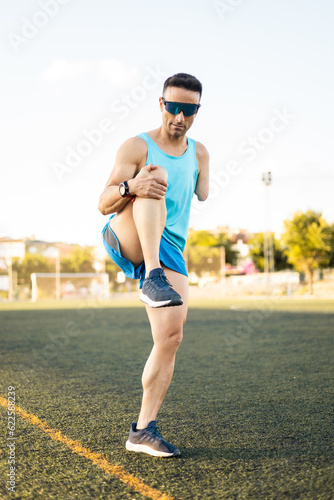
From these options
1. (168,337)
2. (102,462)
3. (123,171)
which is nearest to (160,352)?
(168,337)

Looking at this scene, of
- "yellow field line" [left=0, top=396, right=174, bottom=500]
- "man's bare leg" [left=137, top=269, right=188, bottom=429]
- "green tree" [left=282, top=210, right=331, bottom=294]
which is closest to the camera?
"yellow field line" [left=0, top=396, right=174, bottom=500]

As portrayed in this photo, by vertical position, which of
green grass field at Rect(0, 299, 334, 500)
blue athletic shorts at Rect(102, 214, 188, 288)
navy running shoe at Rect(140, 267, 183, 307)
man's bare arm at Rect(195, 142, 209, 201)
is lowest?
green grass field at Rect(0, 299, 334, 500)

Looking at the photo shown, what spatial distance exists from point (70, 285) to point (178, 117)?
30648 mm

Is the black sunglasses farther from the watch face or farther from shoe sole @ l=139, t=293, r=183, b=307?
shoe sole @ l=139, t=293, r=183, b=307

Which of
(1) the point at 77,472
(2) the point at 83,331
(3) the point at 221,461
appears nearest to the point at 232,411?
(3) the point at 221,461

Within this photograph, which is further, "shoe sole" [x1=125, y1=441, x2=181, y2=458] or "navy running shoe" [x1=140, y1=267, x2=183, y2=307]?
"shoe sole" [x1=125, y1=441, x2=181, y2=458]

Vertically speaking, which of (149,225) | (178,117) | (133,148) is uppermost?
(178,117)

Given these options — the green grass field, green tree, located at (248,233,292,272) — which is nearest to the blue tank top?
the green grass field

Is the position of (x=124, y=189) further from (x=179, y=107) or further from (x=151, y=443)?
(x=151, y=443)

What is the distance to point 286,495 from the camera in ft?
7.20

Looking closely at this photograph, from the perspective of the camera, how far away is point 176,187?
2.96 meters

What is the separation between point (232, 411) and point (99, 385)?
1.56m

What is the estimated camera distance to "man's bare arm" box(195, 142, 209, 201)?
3244mm

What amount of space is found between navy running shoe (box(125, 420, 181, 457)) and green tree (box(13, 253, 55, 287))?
30494 millimetres
